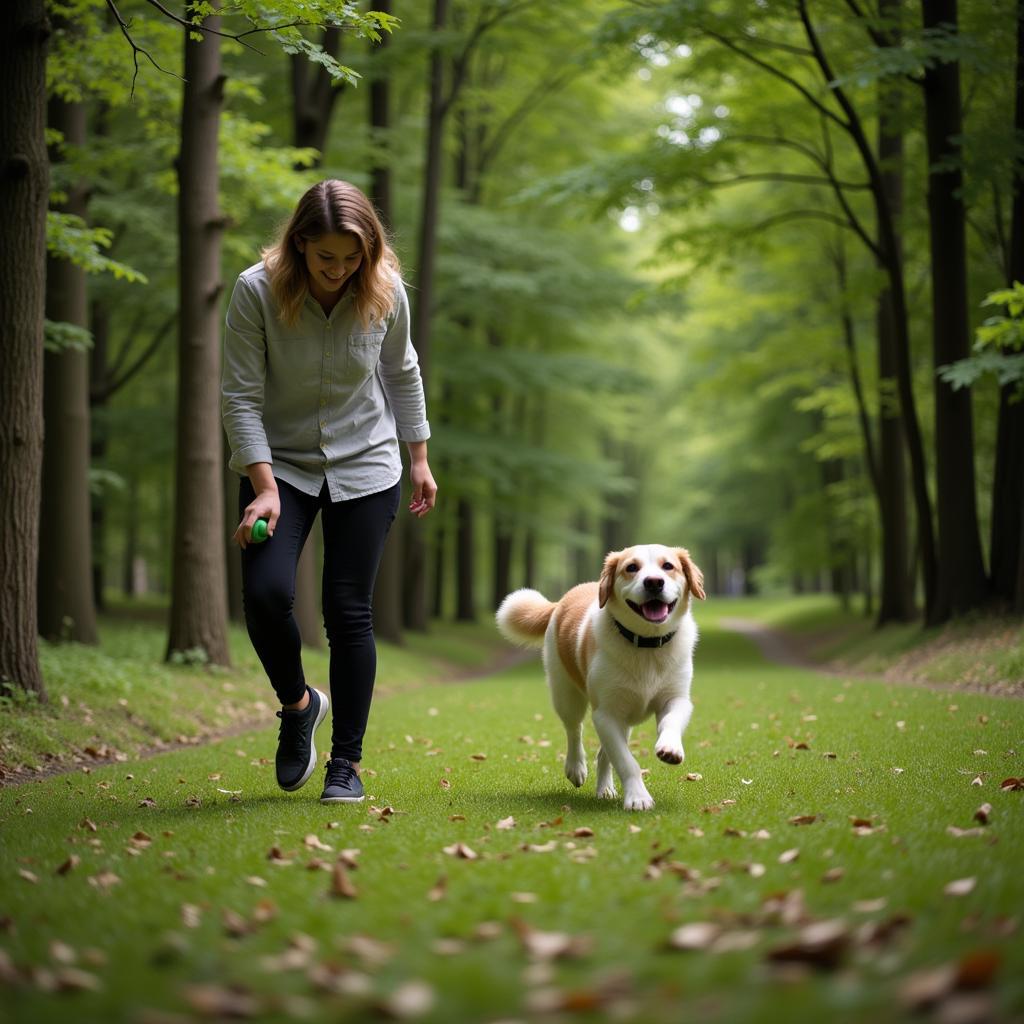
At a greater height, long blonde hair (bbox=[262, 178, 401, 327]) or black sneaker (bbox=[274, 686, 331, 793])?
long blonde hair (bbox=[262, 178, 401, 327])

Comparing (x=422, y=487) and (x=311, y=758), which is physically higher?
(x=422, y=487)

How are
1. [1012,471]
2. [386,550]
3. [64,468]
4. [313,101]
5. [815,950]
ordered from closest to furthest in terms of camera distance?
[815,950] < [64,468] < [1012,471] < [313,101] < [386,550]

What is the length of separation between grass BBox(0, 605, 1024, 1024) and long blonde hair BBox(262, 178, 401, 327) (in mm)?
2130

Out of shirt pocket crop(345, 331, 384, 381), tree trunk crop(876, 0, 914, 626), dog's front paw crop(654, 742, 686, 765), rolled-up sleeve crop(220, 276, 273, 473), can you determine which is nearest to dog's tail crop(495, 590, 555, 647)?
dog's front paw crop(654, 742, 686, 765)

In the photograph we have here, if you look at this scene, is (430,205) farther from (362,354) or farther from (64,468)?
(362,354)

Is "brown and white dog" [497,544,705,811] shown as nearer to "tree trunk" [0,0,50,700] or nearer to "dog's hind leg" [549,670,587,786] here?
"dog's hind leg" [549,670,587,786]

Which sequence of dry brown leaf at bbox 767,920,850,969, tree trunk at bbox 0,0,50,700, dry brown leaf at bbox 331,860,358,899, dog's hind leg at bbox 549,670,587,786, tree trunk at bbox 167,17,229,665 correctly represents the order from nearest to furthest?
dry brown leaf at bbox 767,920,850,969 → dry brown leaf at bbox 331,860,358,899 → dog's hind leg at bbox 549,670,587,786 → tree trunk at bbox 0,0,50,700 → tree trunk at bbox 167,17,229,665

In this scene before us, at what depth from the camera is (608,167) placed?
1464 centimetres

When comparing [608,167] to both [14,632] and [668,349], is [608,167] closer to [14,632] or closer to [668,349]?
[14,632]

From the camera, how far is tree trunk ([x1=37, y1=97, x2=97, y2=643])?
11633mm

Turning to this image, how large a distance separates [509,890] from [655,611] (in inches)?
66.9

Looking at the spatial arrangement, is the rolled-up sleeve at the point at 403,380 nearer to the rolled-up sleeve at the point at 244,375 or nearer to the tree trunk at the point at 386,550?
the rolled-up sleeve at the point at 244,375

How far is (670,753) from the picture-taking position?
4438 millimetres

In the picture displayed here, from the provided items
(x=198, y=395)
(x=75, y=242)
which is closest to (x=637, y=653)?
(x=75, y=242)
